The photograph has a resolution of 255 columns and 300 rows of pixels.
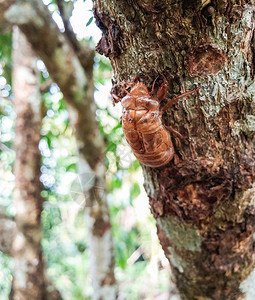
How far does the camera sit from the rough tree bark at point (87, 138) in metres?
1.62

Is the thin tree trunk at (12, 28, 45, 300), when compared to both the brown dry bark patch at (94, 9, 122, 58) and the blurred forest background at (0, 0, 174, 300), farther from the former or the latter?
the brown dry bark patch at (94, 9, 122, 58)

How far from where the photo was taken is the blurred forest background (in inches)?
90.3

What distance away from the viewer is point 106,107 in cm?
244

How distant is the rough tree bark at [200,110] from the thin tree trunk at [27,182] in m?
1.39

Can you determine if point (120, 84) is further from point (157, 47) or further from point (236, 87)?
point (236, 87)

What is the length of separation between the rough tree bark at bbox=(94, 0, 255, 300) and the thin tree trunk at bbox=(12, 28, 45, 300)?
1.39m

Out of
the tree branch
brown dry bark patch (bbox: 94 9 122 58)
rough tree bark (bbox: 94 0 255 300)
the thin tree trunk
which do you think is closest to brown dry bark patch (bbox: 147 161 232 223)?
rough tree bark (bbox: 94 0 255 300)

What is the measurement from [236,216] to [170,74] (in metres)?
0.44

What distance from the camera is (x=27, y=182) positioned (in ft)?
7.02

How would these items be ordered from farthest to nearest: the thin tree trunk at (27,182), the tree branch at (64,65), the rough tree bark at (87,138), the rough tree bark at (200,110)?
the thin tree trunk at (27,182) < the rough tree bark at (87,138) < the tree branch at (64,65) < the rough tree bark at (200,110)

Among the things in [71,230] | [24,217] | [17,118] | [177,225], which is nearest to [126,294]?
[71,230]

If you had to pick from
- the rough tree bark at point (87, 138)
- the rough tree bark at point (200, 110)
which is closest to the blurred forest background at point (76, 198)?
the rough tree bark at point (87, 138)

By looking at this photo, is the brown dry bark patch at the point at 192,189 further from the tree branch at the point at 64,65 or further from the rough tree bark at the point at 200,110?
the tree branch at the point at 64,65

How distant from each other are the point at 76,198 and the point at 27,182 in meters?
0.38
